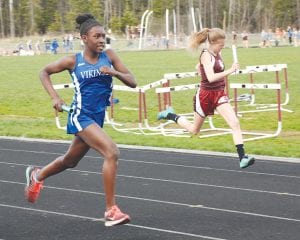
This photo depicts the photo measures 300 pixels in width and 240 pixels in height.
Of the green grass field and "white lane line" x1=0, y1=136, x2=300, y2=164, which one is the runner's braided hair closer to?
the green grass field

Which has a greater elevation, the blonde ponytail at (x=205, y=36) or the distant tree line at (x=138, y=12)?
the blonde ponytail at (x=205, y=36)

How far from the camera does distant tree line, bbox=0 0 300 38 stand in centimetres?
9888

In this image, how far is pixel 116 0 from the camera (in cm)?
11312

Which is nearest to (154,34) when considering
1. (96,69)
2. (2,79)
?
(2,79)

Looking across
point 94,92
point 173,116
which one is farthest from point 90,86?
point 173,116

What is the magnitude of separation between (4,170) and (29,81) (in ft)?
66.6

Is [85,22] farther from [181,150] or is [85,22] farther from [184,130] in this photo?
[184,130]

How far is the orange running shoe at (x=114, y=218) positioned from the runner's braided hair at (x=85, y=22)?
142cm

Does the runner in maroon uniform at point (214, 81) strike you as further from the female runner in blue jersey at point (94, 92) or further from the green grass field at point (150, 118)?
the female runner in blue jersey at point (94, 92)

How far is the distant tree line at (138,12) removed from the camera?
324 feet

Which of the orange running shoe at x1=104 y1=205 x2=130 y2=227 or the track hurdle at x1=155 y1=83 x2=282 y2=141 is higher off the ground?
the orange running shoe at x1=104 y1=205 x2=130 y2=227

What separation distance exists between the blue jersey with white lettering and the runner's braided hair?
0.78ft

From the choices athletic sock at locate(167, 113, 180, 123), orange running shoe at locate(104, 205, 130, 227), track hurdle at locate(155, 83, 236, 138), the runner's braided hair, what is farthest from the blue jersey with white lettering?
track hurdle at locate(155, 83, 236, 138)

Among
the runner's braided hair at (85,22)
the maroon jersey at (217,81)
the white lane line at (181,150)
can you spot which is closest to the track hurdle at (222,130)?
the white lane line at (181,150)
